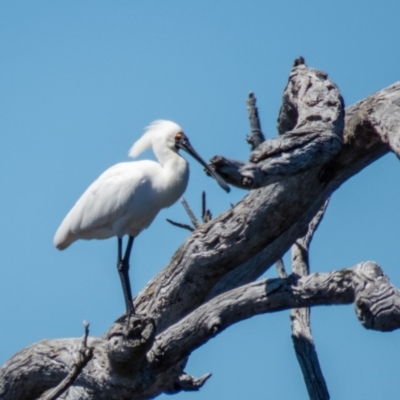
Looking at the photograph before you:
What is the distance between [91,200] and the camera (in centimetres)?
1114

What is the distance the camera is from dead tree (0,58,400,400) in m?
6.50

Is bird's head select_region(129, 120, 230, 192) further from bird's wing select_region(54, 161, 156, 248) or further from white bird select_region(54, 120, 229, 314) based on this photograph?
bird's wing select_region(54, 161, 156, 248)

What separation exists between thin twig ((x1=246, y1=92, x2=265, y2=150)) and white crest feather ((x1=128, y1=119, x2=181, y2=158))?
320 cm

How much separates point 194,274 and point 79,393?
1135mm

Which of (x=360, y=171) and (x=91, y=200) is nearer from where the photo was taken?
(x=360, y=171)

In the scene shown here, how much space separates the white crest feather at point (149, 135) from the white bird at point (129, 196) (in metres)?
0.04

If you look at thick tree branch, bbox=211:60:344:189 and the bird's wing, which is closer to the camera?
thick tree branch, bbox=211:60:344:189

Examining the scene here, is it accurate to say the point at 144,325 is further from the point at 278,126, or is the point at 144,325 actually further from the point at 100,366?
the point at 278,126

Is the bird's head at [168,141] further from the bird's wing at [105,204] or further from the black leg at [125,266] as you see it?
the black leg at [125,266]

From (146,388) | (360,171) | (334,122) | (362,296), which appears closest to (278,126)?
(360,171)

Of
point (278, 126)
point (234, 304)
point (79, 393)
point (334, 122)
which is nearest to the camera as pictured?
point (234, 304)

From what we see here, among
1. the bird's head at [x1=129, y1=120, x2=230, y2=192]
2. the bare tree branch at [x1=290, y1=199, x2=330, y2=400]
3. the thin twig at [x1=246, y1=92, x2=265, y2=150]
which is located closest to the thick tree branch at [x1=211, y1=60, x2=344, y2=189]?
the thin twig at [x1=246, y1=92, x2=265, y2=150]

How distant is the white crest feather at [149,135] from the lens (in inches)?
452

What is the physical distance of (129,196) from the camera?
10898 millimetres
